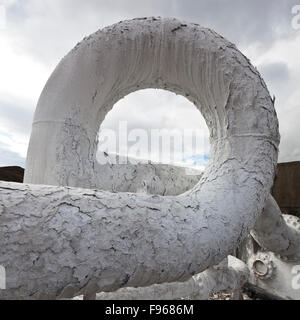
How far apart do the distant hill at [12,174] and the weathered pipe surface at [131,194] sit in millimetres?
824

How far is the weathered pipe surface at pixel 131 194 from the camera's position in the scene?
0.77 feet

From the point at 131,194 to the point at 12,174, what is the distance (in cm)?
118

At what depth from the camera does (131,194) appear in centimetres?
31

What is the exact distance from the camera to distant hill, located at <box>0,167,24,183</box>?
128 centimetres

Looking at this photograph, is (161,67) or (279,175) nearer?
(161,67)

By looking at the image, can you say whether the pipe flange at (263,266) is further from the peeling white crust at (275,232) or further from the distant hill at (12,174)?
the distant hill at (12,174)

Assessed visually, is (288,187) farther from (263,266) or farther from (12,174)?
(12,174)

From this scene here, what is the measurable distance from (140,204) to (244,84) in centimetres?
34

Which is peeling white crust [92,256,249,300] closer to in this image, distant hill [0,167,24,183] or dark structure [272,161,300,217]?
dark structure [272,161,300,217]

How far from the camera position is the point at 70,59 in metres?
0.58

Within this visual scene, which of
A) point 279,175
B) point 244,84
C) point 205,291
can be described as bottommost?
point 205,291

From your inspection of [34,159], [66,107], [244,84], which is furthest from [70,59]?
[244,84]

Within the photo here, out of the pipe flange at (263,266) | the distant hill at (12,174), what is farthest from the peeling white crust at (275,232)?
the distant hill at (12,174)

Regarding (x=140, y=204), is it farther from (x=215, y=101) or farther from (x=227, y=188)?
(x=215, y=101)
